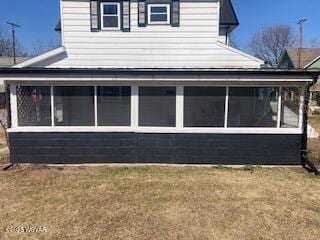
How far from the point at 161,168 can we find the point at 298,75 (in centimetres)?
404

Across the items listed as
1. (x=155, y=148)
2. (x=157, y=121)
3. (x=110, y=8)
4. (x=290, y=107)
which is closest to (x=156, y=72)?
(x=157, y=121)

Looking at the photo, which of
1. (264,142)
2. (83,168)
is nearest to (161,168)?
(83,168)

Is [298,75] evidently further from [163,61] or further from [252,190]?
[163,61]

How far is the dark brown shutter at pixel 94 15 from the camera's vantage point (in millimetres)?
9500

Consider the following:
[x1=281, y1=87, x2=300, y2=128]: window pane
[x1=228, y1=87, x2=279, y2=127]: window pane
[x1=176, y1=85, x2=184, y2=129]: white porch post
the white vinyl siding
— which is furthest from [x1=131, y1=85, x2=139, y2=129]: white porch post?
[x1=281, y1=87, x2=300, y2=128]: window pane

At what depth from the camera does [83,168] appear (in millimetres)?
7066

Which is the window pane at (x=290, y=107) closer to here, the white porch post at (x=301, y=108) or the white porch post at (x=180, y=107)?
the white porch post at (x=301, y=108)

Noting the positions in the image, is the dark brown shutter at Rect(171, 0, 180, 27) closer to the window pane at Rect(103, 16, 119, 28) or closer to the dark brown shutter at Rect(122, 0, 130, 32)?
the dark brown shutter at Rect(122, 0, 130, 32)

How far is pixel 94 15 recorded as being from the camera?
31.3 ft

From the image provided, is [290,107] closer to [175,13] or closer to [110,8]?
[175,13]

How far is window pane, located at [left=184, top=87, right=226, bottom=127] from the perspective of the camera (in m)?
7.20

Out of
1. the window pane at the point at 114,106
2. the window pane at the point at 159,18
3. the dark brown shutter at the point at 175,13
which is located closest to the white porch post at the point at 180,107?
the window pane at the point at 114,106

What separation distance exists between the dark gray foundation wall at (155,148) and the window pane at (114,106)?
1.21 feet

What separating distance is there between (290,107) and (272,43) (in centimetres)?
4668
